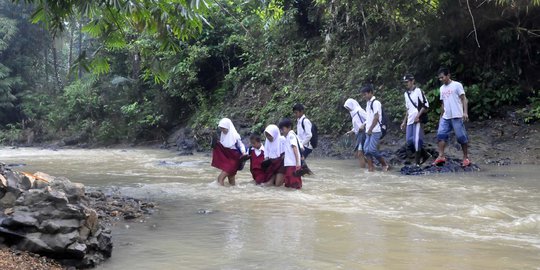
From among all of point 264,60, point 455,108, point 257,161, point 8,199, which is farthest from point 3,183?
point 264,60

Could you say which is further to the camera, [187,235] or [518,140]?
[518,140]

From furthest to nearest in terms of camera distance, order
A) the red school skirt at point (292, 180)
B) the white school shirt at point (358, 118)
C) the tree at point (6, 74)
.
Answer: the tree at point (6, 74) → the white school shirt at point (358, 118) → the red school skirt at point (292, 180)

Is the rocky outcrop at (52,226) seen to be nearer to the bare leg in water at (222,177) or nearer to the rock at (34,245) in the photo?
the rock at (34,245)

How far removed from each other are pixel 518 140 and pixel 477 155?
102 centimetres

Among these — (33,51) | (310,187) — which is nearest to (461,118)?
(310,187)

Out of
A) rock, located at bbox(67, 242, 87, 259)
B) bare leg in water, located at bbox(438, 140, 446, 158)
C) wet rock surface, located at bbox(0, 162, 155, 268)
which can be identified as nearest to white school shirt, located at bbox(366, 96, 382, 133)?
bare leg in water, located at bbox(438, 140, 446, 158)

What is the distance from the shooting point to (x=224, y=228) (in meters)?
6.13

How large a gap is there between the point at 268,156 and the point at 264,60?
12.6 meters

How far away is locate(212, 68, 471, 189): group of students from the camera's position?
9375 millimetres

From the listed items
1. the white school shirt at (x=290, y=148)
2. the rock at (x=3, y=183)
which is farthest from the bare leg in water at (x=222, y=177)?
the rock at (x=3, y=183)

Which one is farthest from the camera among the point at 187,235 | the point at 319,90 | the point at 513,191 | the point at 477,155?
the point at 319,90

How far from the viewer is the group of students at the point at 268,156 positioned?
9242mm

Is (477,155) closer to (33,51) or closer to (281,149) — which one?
(281,149)

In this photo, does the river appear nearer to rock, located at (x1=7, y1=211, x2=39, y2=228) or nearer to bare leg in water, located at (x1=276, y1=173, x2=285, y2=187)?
bare leg in water, located at (x1=276, y1=173, x2=285, y2=187)
